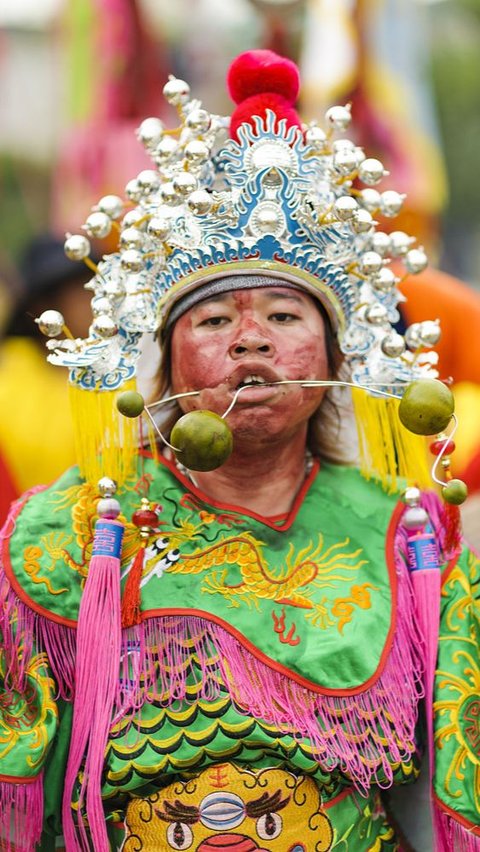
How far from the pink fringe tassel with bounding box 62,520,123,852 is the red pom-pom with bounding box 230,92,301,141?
2.84ft

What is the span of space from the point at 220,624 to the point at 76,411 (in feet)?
1.62

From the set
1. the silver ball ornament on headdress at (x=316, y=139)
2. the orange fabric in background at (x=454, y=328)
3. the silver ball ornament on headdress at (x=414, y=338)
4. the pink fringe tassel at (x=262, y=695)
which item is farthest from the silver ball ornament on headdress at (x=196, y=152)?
the orange fabric in background at (x=454, y=328)

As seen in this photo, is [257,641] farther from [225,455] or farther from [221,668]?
[225,455]

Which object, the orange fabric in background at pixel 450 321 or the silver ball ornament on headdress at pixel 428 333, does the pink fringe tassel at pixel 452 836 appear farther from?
the orange fabric in background at pixel 450 321

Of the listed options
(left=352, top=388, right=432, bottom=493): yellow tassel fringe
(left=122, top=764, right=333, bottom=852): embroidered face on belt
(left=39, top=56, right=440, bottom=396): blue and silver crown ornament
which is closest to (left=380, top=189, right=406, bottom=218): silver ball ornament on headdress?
(left=39, top=56, right=440, bottom=396): blue and silver crown ornament

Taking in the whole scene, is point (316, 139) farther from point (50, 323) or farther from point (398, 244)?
point (50, 323)

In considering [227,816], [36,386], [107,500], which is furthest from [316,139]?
[36,386]

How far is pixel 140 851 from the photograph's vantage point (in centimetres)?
241

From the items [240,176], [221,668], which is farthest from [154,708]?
[240,176]

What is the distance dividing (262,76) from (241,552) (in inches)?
35.4

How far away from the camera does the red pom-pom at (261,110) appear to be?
2617mm

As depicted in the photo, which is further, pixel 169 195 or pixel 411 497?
pixel 411 497

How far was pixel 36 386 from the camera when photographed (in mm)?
4590

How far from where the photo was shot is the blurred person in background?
14.3 ft
